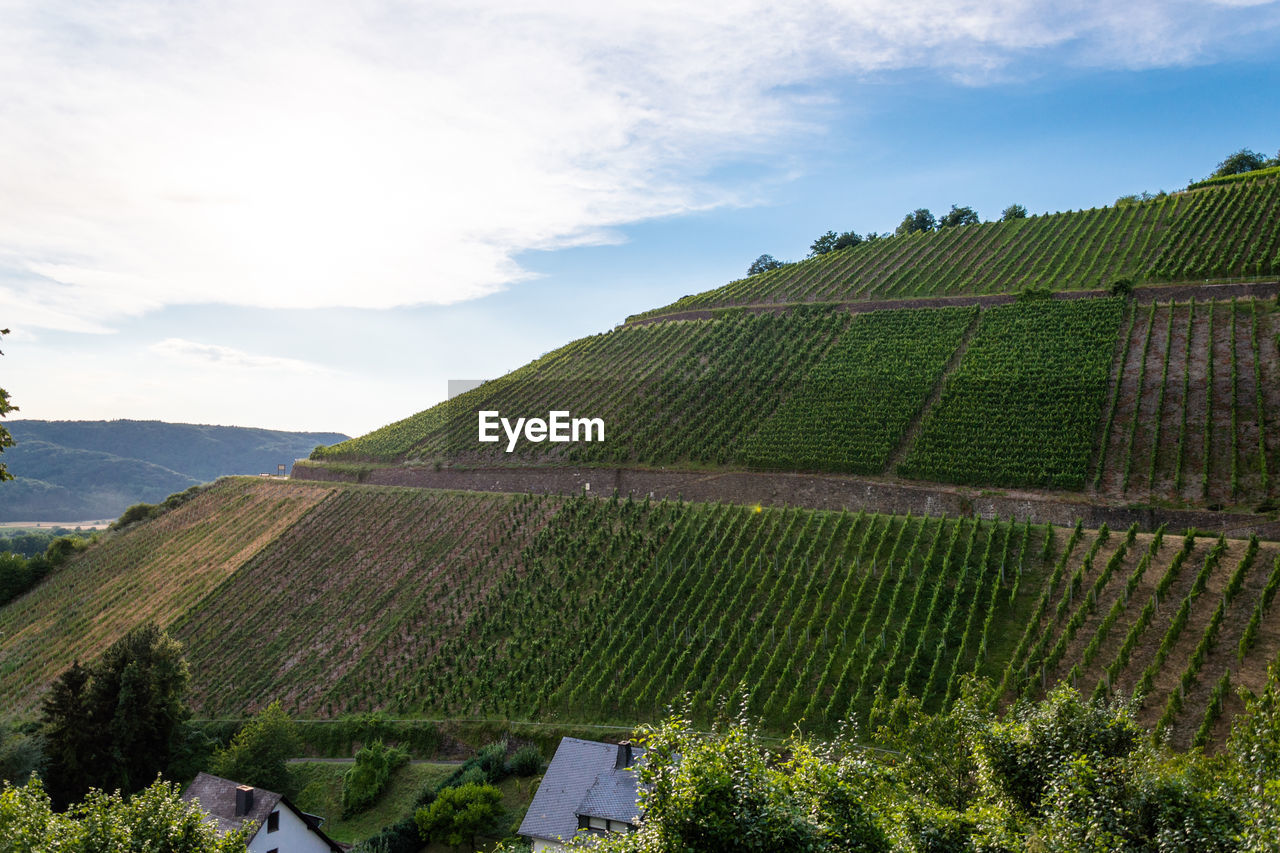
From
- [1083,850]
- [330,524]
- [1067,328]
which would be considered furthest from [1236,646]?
[330,524]

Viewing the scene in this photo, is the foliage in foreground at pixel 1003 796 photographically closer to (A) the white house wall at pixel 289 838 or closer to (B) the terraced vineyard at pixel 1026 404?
(A) the white house wall at pixel 289 838

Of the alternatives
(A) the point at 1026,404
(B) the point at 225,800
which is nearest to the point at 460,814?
(B) the point at 225,800

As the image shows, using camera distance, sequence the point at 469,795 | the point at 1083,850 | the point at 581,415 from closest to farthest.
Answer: the point at 1083,850 < the point at 469,795 < the point at 581,415

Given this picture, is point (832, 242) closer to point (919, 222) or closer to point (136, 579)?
point (919, 222)

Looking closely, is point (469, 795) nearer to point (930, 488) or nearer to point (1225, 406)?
point (930, 488)

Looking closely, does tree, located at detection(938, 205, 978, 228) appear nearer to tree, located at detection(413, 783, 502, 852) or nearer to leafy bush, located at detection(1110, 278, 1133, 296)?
leafy bush, located at detection(1110, 278, 1133, 296)

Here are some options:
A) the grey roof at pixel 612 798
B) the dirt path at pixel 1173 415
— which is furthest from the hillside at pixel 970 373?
the grey roof at pixel 612 798
